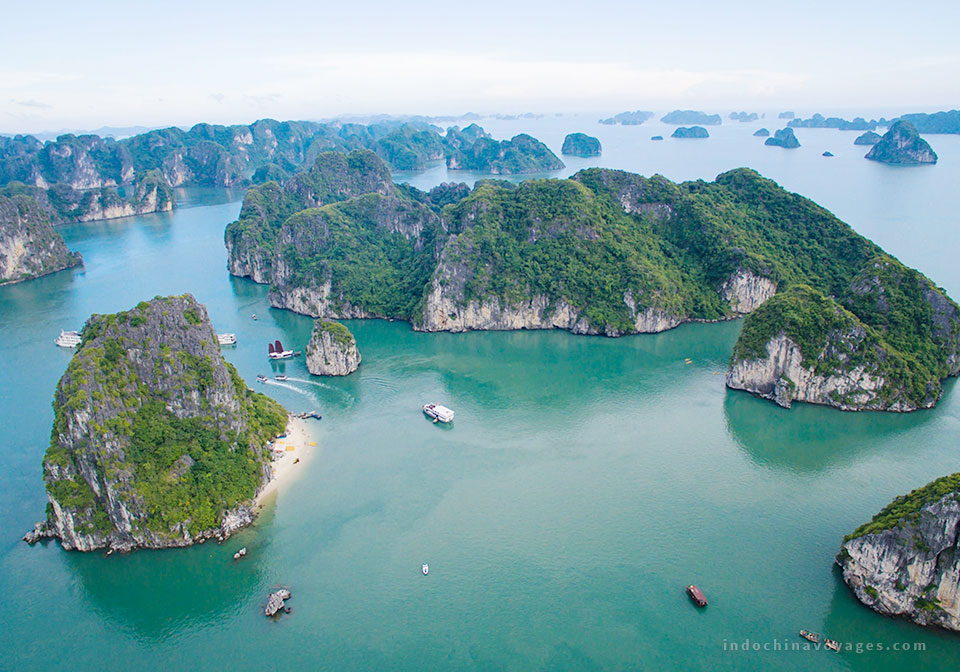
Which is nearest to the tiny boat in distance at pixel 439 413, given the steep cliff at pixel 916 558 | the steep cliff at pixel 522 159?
the steep cliff at pixel 916 558

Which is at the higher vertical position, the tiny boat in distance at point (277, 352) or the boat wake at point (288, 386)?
the tiny boat in distance at point (277, 352)

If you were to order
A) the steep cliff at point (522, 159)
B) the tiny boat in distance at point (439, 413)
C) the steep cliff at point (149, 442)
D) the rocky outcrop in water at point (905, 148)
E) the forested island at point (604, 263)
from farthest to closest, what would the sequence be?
1. the steep cliff at point (522, 159)
2. the rocky outcrop in water at point (905, 148)
3. the forested island at point (604, 263)
4. the tiny boat in distance at point (439, 413)
5. the steep cliff at point (149, 442)

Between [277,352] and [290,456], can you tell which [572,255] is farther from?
[290,456]

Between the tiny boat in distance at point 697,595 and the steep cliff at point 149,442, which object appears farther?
the steep cliff at point 149,442

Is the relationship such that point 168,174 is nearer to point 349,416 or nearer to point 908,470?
point 349,416

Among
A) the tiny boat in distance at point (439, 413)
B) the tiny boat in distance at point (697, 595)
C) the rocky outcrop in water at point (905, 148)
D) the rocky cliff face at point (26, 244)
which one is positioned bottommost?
the tiny boat in distance at point (697, 595)

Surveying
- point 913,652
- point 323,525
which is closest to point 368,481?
point 323,525

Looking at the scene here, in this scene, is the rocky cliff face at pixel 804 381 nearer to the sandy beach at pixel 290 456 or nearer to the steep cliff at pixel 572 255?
the steep cliff at pixel 572 255
